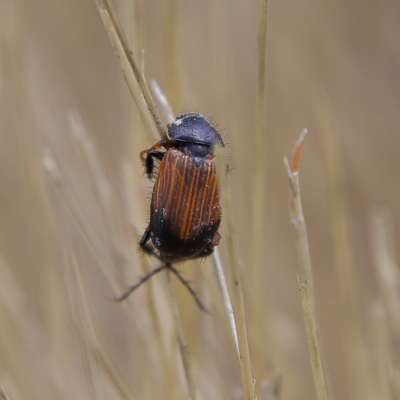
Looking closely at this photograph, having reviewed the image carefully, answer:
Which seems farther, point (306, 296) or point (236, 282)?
point (306, 296)

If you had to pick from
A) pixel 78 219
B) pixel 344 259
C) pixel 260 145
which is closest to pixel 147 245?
pixel 78 219

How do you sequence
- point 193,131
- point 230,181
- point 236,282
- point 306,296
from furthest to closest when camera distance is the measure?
point 230,181 < point 193,131 < point 306,296 < point 236,282

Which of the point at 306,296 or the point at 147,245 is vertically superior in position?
the point at 147,245

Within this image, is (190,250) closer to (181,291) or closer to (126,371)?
(181,291)

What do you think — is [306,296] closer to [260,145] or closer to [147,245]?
[260,145]

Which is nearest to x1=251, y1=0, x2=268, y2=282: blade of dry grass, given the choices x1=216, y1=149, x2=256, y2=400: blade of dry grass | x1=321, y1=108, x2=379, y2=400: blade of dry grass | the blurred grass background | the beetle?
the blurred grass background

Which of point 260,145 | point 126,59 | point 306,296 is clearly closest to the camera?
point 306,296

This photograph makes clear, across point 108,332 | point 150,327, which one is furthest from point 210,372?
point 108,332
